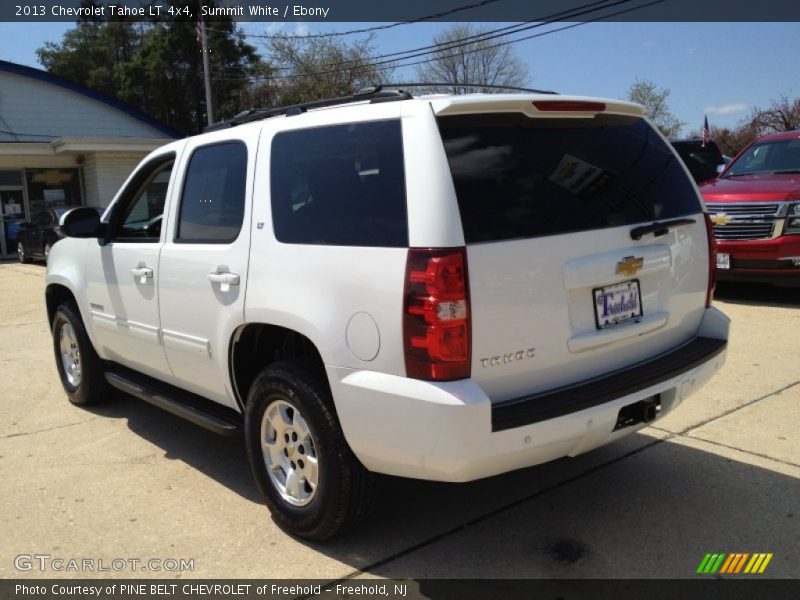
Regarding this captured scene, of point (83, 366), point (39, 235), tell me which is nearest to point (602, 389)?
point (83, 366)

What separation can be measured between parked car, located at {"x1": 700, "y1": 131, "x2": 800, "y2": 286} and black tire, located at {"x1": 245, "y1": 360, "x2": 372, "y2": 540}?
664cm

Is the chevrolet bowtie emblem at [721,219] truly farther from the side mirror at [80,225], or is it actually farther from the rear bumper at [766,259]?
the side mirror at [80,225]

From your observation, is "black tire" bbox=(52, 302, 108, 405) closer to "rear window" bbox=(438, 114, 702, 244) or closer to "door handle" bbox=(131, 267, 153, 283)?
"door handle" bbox=(131, 267, 153, 283)

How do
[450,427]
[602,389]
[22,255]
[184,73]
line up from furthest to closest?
[184,73]
[22,255]
[602,389]
[450,427]

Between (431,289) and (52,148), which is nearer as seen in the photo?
(431,289)

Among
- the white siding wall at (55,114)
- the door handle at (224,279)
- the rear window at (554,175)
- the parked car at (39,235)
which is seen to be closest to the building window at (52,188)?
the white siding wall at (55,114)

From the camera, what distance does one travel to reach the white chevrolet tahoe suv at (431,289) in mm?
2641

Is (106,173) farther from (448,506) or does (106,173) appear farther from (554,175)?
(554,175)

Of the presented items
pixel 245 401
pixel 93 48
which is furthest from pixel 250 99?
pixel 245 401

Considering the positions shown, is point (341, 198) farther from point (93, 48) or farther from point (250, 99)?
point (93, 48)

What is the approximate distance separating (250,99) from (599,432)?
39.1 meters

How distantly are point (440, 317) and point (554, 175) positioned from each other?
34.3 inches

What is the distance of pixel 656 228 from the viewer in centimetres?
320

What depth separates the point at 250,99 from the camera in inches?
1543
